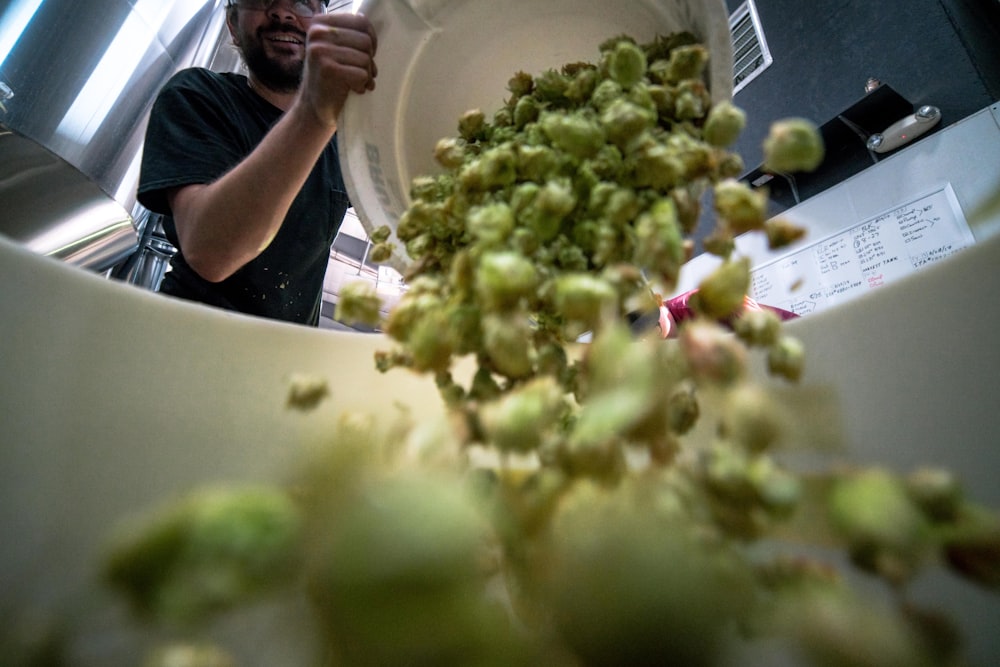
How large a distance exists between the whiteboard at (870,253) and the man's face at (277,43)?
101cm

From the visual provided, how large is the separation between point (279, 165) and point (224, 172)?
0.62 ft

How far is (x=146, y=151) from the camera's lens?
0.70m

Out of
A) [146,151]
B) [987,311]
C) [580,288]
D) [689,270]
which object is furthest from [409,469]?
[689,270]

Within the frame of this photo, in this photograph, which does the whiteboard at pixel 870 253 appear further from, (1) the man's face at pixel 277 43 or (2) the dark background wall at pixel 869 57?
(1) the man's face at pixel 277 43

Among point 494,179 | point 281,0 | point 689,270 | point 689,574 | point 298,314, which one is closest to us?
point 689,574

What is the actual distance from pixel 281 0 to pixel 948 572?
114 centimetres

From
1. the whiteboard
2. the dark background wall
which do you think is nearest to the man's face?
the whiteboard

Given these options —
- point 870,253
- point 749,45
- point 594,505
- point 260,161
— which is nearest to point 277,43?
point 260,161

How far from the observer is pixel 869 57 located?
1.63m

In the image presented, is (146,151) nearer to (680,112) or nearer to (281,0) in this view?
(281,0)

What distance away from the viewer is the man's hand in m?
0.46

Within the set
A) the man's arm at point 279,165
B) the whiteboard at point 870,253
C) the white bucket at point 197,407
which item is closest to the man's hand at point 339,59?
the man's arm at point 279,165

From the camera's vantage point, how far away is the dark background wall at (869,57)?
4.68 ft

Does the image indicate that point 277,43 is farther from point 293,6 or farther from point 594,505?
point 594,505
